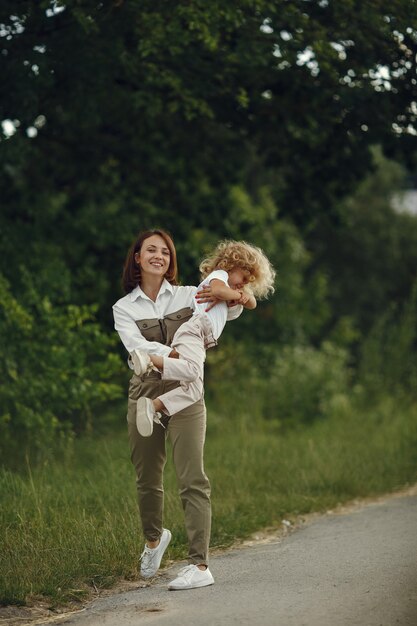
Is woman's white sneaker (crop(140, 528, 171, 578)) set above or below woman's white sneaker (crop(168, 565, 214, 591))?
below

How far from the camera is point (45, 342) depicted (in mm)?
9648

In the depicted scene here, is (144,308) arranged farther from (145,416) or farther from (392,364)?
(392,364)

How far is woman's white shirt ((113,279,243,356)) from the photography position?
222 inches

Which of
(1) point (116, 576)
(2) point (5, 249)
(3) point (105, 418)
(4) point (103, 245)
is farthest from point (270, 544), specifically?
(4) point (103, 245)

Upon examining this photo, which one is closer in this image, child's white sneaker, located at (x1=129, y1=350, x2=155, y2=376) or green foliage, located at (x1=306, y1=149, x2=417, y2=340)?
child's white sneaker, located at (x1=129, y1=350, x2=155, y2=376)

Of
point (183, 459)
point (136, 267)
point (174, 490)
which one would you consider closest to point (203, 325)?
point (136, 267)

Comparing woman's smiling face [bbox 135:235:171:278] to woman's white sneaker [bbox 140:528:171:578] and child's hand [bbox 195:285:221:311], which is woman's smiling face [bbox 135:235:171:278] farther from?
woman's white sneaker [bbox 140:528:171:578]

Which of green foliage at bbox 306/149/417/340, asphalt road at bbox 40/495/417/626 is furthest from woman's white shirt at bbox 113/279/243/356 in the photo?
green foliage at bbox 306/149/417/340

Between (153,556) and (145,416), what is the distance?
1.08 meters

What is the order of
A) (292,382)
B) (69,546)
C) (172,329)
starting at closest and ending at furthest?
(172,329) → (69,546) → (292,382)

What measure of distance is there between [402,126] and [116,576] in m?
6.39

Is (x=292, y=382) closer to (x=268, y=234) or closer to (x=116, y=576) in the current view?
(x=268, y=234)

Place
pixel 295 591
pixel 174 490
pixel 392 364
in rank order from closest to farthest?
pixel 295 591
pixel 174 490
pixel 392 364

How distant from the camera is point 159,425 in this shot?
5805 millimetres
